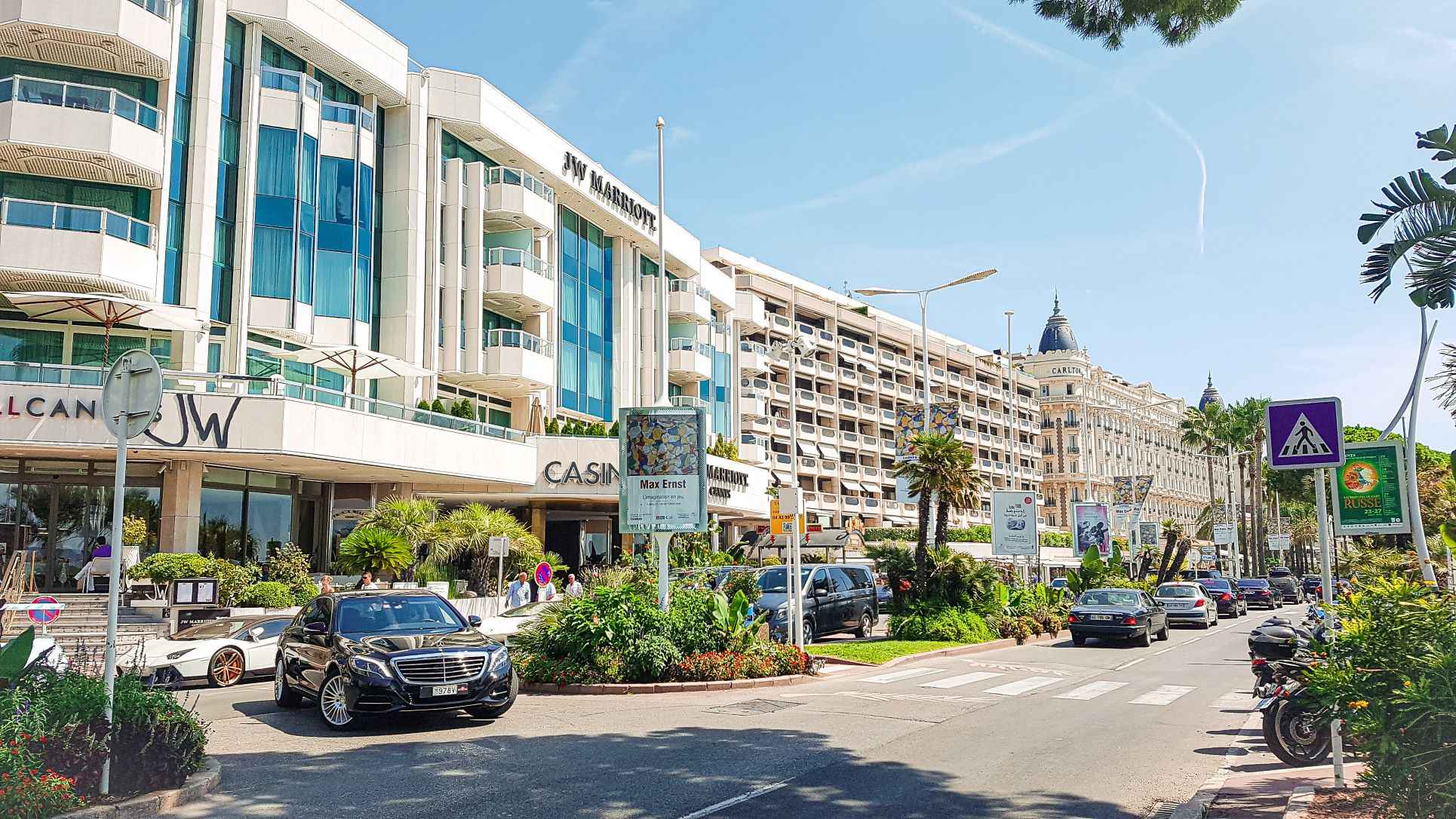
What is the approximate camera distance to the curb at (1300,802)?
293 inches

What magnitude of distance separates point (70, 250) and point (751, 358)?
134 feet

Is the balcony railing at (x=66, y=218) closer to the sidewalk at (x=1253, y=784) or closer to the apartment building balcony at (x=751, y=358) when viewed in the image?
the sidewalk at (x=1253, y=784)

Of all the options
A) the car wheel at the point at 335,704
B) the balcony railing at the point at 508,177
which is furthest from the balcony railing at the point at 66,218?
the car wheel at the point at 335,704

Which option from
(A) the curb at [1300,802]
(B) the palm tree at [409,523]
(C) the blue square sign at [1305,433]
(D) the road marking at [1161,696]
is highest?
(C) the blue square sign at [1305,433]

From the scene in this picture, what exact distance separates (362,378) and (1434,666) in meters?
32.6

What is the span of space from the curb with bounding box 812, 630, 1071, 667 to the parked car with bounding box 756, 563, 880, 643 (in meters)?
1.85

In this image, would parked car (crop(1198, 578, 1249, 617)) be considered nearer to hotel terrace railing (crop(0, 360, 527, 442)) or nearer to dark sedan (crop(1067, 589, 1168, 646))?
dark sedan (crop(1067, 589, 1168, 646))

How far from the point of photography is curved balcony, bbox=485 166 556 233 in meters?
40.2

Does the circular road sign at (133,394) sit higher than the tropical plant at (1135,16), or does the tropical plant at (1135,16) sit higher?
the tropical plant at (1135,16)

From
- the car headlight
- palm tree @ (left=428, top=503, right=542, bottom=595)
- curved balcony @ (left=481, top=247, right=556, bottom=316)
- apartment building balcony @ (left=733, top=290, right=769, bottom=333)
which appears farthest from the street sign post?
apartment building balcony @ (left=733, top=290, right=769, bottom=333)

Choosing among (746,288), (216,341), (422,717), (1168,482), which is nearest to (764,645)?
(422,717)

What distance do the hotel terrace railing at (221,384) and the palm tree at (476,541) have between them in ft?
11.8

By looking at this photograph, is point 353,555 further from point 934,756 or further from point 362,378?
point 934,756

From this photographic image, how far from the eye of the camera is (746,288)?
230 feet
